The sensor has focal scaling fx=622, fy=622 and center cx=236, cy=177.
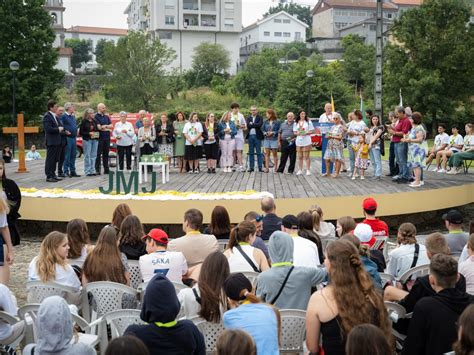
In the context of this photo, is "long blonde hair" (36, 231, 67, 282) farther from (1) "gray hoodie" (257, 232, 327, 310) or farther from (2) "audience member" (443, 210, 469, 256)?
(2) "audience member" (443, 210, 469, 256)

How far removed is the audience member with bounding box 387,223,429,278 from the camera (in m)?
6.22

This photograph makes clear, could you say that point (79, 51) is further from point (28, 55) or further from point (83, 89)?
point (28, 55)

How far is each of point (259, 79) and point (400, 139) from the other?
49.4 metres

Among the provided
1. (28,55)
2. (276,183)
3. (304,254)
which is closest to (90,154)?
(276,183)

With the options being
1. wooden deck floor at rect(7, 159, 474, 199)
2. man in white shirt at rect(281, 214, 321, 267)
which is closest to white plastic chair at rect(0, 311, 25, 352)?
man in white shirt at rect(281, 214, 321, 267)

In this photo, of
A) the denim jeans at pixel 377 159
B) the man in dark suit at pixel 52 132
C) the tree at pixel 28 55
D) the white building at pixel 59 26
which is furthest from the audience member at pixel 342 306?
the white building at pixel 59 26

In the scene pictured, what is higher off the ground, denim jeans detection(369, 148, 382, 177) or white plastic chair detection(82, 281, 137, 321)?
denim jeans detection(369, 148, 382, 177)

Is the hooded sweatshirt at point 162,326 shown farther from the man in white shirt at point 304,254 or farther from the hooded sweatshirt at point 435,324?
the man in white shirt at point 304,254

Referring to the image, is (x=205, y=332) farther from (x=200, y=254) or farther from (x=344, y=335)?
(x=200, y=254)

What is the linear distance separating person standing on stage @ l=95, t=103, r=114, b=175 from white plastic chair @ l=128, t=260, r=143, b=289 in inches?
353

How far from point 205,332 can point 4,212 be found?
11.2 ft

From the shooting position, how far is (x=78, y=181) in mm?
14438

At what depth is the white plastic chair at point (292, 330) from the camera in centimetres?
479

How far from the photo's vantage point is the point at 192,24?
8162 centimetres
